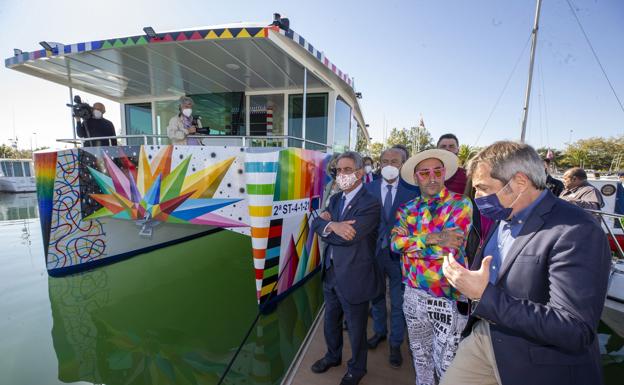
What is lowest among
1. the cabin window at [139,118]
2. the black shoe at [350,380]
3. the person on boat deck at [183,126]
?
the black shoe at [350,380]

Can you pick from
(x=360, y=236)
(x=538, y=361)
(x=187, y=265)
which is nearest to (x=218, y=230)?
(x=187, y=265)

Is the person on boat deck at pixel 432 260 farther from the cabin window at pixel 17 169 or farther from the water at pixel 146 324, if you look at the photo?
the cabin window at pixel 17 169

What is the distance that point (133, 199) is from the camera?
13.3 feet

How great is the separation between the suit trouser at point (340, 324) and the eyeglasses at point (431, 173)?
969 mm

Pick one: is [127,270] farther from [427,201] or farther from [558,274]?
[558,274]

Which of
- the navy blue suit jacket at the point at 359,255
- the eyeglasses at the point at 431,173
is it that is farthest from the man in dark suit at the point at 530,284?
the navy blue suit jacket at the point at 359,255

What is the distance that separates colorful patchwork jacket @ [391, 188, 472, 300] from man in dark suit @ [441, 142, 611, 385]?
39 cm

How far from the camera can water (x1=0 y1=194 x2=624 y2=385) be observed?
→ 2.82m

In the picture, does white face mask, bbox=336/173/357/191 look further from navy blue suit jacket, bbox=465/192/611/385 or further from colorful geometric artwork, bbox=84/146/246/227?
colorful geometric artwork, bbox=84/146/246/227

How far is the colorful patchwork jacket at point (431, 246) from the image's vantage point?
173 centimetres

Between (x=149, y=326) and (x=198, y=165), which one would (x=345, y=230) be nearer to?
(x=198, y=165)

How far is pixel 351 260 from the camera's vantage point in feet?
7.02

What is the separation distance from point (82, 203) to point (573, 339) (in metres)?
5.58

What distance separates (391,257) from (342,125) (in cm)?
430
